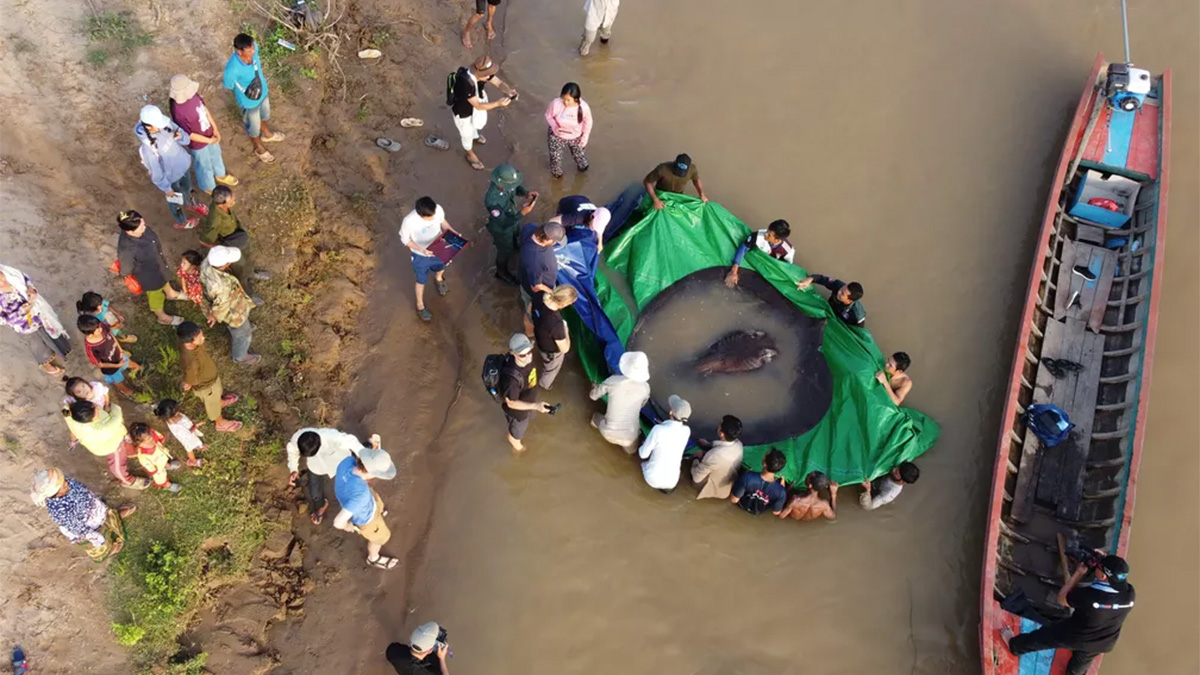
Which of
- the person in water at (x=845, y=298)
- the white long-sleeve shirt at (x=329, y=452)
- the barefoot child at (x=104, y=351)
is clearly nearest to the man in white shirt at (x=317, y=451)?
the white long-sleeve shirt at (x=329, y=452)

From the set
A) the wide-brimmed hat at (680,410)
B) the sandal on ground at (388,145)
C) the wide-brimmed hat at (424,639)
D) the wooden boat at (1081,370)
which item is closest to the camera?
the wide-brimmed hat at (424,639)

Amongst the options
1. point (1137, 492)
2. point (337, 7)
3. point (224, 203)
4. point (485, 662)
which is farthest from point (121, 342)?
point (1137, 492)

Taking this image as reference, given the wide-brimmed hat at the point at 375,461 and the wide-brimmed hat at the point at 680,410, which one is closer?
the wide-brimmed hat at the point at 375,461

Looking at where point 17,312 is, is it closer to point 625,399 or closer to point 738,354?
point 625,399

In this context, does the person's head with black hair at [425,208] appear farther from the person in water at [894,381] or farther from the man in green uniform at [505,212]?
the person in water at [894,381]

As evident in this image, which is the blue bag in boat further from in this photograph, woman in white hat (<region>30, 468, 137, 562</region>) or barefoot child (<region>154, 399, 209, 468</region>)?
woman in white hat (<region>30, 468, 137, 562</region>)

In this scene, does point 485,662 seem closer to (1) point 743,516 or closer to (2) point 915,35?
(1) point 743,516
